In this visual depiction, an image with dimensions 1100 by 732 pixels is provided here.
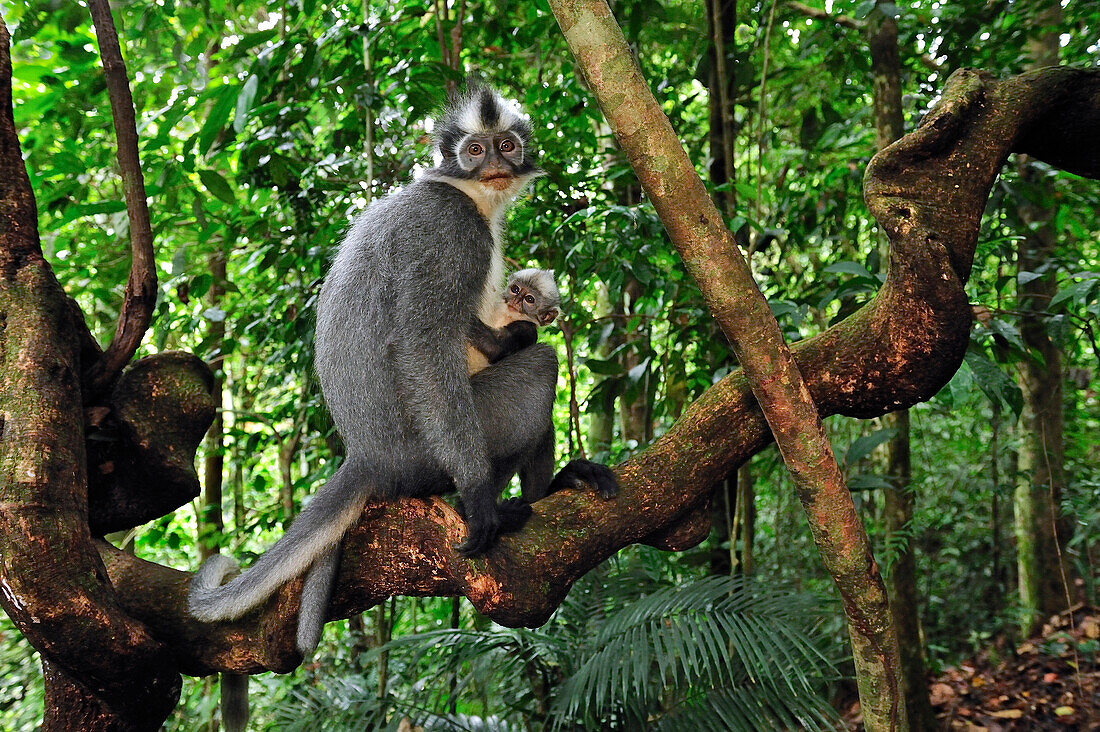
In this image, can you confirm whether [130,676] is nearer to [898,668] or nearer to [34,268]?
[34,268]

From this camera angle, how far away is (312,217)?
4621 mm

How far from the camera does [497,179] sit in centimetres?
355

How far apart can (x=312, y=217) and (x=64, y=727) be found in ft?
9.27

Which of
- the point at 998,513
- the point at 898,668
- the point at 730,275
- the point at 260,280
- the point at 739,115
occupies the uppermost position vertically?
the point at 739,115

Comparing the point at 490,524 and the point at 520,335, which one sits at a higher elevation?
the point at 520,335

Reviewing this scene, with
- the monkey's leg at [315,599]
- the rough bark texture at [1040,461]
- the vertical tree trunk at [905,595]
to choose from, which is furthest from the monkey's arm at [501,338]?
the rough bark texture at [1040,461]

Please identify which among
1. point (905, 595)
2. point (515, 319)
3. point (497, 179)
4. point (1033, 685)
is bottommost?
point (1033, 685)

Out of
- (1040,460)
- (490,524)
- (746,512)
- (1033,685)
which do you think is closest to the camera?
(490,524)

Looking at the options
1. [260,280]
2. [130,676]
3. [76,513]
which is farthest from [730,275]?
[260,280]

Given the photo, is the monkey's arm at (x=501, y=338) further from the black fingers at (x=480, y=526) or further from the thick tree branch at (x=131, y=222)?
the thick tree branch at (x=131, y=222)

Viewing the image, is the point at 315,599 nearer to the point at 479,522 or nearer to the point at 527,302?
the point at 479,522

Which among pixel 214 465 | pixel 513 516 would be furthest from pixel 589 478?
pixel 214 465

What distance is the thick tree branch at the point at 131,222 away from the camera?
109 inches

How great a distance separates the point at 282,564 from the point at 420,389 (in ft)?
→ 2.48
